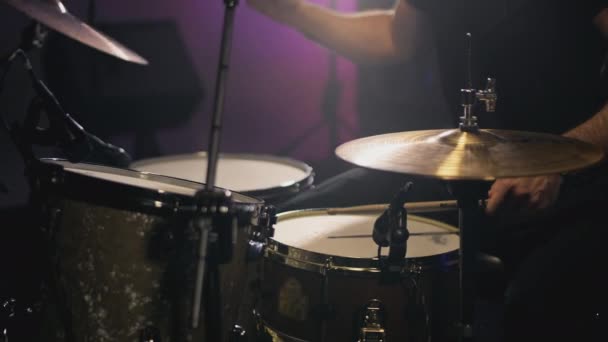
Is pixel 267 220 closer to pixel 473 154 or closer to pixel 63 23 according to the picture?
pixel 473 154

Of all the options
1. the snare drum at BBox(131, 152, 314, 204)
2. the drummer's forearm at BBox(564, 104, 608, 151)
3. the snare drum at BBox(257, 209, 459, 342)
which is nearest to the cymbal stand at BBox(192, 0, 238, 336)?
the snare drum at BBox(257, 209, 459, 342)

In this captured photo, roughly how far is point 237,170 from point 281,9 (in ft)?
1.87

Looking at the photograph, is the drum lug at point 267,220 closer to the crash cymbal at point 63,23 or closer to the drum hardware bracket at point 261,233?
the drum hardware bracket at point 261,233

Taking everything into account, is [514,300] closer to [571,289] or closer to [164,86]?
[571,289]

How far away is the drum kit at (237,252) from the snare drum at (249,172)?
0.26m

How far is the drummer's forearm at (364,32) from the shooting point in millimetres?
2264

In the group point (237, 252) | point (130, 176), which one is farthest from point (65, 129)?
point (237, 252)

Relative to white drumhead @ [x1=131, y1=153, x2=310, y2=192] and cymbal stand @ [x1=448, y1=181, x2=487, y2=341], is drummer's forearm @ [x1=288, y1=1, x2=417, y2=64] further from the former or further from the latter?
cymbal stand @ [x1=448, y1=181, x2=487, y2=341]

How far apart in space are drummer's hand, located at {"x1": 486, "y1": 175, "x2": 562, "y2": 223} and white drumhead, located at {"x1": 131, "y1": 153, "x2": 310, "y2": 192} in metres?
0.63

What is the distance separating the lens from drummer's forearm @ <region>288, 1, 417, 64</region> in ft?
7.43

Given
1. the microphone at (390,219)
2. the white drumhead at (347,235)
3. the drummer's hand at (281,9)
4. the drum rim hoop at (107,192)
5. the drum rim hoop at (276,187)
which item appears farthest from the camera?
the drummer's hand at (281,9)

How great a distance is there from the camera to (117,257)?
127 cm

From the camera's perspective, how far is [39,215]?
133 cm

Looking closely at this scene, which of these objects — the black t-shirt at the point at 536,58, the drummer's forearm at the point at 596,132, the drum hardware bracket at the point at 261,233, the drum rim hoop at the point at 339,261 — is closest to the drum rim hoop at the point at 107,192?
the drum hardware bracket at the point at 261,233
